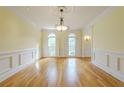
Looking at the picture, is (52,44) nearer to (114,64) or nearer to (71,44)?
(71,44)

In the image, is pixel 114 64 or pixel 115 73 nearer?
pixel 115 73

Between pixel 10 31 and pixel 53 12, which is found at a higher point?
pixel 53 12

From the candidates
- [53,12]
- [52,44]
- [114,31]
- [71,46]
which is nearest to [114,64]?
[114,31]

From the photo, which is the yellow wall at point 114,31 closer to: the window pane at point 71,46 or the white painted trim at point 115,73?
the white painted trim at point 115,73

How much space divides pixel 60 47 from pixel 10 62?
8170 mm

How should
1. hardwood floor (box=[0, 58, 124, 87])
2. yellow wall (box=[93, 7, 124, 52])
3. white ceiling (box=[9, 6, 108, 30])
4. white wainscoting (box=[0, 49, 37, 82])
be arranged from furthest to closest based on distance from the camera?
white ceiling (box=[9, 6, 108, 30]) < white wainscoting (box=[0, 49, 37, 82]) < yellow wall (box=[93, 7, 124, 52]) < hardwood floor (box=[0, 58, 124, 87])

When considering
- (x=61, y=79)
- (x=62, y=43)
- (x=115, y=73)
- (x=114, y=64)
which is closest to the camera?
(x=61, y=79)

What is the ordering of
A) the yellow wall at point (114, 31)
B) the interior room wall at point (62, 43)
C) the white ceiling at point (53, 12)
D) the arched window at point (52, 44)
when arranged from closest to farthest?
the yellow wall at point (114, 31) < the white ceiling at point (53, 12) < the interior room wall at point (62, 43) < the arched window at point (52, 44)

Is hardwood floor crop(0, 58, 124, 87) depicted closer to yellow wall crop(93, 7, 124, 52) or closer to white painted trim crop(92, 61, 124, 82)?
white painted trim crop(92, 61, 124, 82)

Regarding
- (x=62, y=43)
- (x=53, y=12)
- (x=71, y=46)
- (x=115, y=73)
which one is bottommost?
(x=115, y=73)

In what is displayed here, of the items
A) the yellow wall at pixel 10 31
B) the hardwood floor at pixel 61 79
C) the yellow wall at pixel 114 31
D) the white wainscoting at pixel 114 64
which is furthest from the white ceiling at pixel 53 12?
the hardwood floor at pixel 61 79

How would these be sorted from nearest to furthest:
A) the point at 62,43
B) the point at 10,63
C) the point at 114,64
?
the point at 114,64, the point at 10,63, the point at 62,43

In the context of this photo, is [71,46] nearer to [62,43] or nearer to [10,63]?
[62,43]

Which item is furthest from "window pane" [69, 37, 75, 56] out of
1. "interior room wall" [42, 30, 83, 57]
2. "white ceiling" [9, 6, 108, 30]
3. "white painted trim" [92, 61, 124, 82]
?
"white painted trim" [92, 61, 124, 82]
